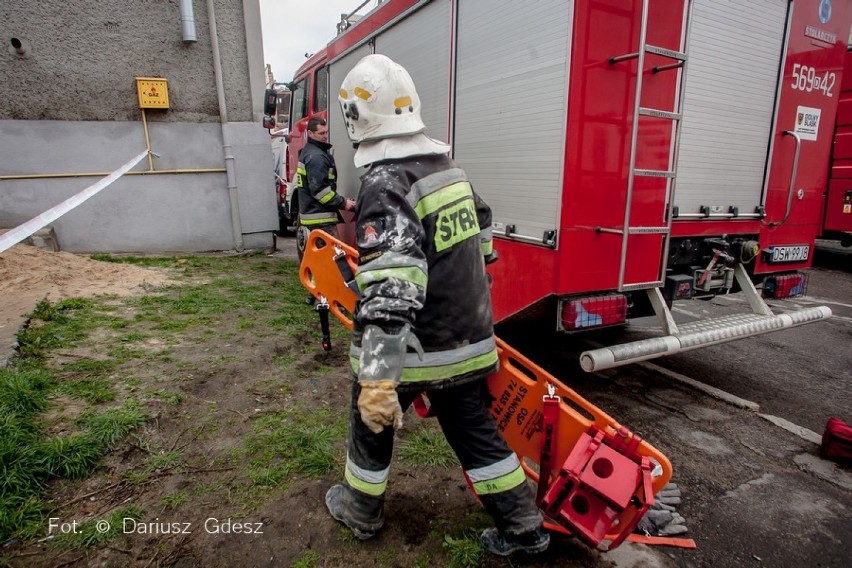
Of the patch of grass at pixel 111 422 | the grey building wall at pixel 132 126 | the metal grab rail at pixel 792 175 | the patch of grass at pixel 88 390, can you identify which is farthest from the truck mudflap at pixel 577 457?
the grey building wall at pixel 132 126

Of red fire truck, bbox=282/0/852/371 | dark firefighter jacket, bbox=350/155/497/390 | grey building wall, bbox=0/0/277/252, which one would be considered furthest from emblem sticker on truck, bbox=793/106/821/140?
grey building wall, bbox=0/0/277/252

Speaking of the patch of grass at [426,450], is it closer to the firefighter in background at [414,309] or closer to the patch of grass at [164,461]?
the firefighter in background at [414,309]

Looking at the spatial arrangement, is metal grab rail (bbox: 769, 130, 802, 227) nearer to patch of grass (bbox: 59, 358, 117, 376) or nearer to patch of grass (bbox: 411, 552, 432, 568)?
patch of grass (bbox: 411, 552, 432, 568)

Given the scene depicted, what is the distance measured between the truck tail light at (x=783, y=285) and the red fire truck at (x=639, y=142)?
0.01 metres

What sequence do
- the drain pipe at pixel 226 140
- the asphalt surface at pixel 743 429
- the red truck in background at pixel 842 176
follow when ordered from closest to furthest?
the asphalt surface at pixel 743 429 < the drain pipe at pixel 226 140 < the red truck in background at pixel 842 176

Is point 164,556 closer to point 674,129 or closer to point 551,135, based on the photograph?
point 551,135

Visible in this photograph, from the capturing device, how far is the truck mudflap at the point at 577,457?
1807mm

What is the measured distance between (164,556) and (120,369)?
2.01 meters

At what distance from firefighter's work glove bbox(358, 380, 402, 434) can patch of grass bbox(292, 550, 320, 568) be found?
0.81 metres

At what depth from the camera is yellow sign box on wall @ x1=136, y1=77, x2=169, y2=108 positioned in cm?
708

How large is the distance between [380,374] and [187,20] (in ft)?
24.3

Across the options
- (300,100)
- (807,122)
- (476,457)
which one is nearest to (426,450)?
(476,457)

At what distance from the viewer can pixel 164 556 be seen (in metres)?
2.04

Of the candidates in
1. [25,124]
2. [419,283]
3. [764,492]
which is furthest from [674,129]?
[25,124]
